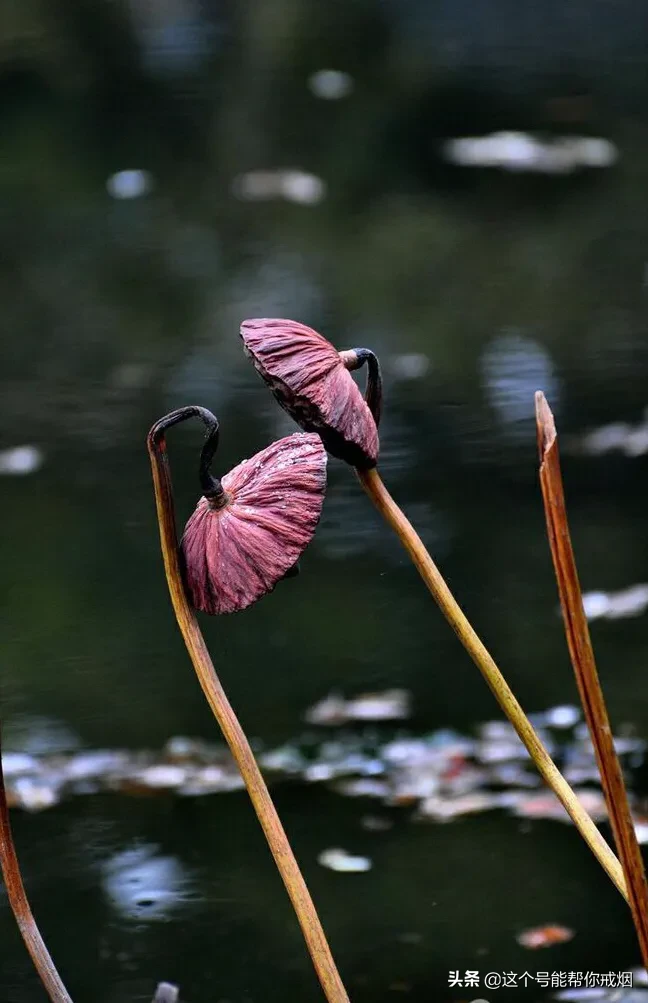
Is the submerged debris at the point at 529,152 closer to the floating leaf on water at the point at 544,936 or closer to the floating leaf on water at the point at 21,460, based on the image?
the floating leaf on water at the point at 21,460

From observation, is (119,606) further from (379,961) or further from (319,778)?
(379,961)

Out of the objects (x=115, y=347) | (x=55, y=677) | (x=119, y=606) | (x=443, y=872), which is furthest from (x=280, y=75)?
(x=443, y=872)

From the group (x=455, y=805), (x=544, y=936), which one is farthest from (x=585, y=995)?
(x=455, y=805)

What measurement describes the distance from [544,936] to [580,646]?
2.37 ft

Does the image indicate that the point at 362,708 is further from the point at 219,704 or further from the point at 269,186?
the point at 219,704

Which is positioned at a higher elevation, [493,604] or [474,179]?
[474,179]

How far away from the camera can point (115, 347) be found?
1333 millimetres

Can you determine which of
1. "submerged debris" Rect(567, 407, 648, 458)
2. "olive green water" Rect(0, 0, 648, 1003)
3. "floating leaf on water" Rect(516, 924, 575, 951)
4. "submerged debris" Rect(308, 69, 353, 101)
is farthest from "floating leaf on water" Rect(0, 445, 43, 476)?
"floating leaf on water" Rect(516, 924, 575, 951)

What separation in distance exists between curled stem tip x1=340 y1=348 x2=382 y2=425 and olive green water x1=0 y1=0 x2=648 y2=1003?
2.66 feet

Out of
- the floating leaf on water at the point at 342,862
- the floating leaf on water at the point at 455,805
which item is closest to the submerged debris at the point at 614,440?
the floating leaf on water at the point at 455,805

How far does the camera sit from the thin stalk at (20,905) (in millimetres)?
462

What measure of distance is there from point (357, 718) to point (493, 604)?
229 millimetres

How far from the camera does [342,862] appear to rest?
3.60 ft

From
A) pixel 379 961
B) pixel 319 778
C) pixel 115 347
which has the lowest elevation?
pixel 379 961
